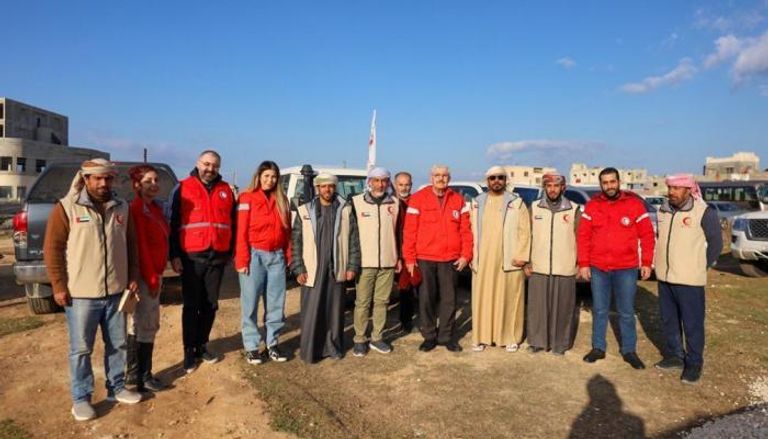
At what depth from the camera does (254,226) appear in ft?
15.6

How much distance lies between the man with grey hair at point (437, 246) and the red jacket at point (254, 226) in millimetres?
1427

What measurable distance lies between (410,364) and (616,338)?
2.66 metres

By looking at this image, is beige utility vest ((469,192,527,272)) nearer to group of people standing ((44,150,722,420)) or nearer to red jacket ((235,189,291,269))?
group of people standing ((44,150,722,420))

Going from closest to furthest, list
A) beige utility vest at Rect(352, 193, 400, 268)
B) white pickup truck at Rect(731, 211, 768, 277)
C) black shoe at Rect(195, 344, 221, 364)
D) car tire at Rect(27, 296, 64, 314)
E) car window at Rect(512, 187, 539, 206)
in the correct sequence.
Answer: black shoe at Rect(195, 344, 221, 364) < beige utility vest at Rect(352, 193, 400, 268) < car tire at Rect(27, 296, 64, 314) < car window at Rect(512, 187, 539, 206) < white pickup truck at Rect(731, 211, 768, 277)

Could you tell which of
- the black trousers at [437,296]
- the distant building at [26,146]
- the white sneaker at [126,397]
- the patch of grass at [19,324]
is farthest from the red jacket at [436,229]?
the distant building at [26,146]

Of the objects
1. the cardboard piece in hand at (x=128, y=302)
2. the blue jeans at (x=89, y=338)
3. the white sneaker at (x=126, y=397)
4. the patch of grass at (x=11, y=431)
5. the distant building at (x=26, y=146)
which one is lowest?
the patch of grass at (x=11, y=431)

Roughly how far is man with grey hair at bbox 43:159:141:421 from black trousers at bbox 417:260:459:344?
9.35 feet

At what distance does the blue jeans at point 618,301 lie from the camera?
4.95 metres

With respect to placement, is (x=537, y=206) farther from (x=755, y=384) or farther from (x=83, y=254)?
(x=83, y=254)

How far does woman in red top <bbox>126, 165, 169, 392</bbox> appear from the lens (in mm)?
4125

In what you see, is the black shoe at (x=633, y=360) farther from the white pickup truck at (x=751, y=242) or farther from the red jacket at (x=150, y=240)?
the white pickup truck at (x=751, y=242)

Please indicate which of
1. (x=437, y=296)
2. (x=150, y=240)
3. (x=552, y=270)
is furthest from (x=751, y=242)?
(x=150, y=240)

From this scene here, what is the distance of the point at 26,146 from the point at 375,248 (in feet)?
182

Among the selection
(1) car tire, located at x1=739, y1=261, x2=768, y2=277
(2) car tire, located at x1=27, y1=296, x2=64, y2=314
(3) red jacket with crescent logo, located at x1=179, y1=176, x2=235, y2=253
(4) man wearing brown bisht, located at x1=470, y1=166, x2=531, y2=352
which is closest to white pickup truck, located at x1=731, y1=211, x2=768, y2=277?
(1) car tire, located at x1=739, y1=261, x2=768, y2=277
